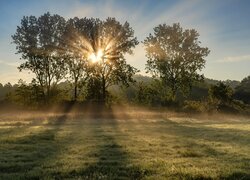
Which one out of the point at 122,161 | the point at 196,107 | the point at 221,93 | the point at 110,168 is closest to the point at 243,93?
the point at 221,93

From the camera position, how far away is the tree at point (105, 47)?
90812 millimetres

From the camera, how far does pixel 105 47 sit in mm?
90500

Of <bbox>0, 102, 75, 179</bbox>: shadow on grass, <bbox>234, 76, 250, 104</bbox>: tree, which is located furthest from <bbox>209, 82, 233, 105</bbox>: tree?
<bbox>0, 102, 75, 179</bbox>: shadow on grass

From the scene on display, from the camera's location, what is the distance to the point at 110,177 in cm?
1658

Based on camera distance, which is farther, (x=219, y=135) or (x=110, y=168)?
Result: (x=219, y=135)

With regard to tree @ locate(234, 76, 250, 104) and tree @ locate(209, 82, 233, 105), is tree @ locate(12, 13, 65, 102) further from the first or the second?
tree @ locate(234, 76, 250, 104)

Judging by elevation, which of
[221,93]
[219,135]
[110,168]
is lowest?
[219,135]

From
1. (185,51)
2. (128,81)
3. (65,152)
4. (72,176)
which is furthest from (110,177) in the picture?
(185,51)

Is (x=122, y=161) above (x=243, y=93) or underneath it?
underneath

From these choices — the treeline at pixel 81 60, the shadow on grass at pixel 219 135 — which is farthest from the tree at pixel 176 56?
the shadow on grass at pixel 219 135

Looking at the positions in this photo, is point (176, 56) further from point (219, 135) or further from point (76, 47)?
point (219, 135)

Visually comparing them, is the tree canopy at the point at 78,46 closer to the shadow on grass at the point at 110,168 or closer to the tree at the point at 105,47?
the tree at the point at 105,47

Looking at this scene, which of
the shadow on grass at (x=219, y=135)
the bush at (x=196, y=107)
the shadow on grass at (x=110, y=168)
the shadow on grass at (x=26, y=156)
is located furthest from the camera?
the bush at (x=196, y=107)

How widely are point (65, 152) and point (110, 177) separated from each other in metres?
7.72
